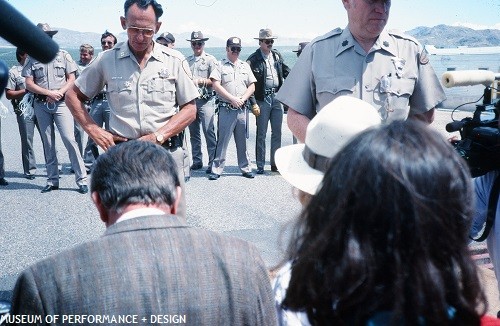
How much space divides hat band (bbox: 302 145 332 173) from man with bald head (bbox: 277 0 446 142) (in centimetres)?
106

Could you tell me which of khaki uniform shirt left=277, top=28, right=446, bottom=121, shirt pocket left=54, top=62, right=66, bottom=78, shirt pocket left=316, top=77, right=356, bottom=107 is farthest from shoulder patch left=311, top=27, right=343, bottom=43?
shirt pocket left=54, top=62, right=66, bottom=78

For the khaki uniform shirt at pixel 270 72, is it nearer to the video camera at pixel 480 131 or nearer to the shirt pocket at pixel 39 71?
the shirt pocket at pixel 39 71

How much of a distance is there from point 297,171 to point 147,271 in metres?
0.69

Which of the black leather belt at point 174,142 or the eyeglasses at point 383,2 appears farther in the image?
the black leather belt at point 174,142

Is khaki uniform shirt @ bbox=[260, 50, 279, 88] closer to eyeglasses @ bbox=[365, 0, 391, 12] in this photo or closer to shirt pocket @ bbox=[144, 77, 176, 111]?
shirt pocket @ bbox=[144, 77, 176, 111]

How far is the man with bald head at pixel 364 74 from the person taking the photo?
3016 millimetres

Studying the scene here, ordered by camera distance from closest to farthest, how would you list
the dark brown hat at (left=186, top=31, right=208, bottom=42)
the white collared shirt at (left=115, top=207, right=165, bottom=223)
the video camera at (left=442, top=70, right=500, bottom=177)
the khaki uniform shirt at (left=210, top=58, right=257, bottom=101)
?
the white collared shirt at (left=115, top=207, right=165, bottom=223)
the video camera at (left=442, top=70, right=500, bottom=177)
the khaki uniform shirt at (left=210, top=58, right=257, bottom=101)
the dark brown hat at (left=186, top=31, right=208, bottom=42)

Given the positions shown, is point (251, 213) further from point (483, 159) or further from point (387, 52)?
point (483, 159)

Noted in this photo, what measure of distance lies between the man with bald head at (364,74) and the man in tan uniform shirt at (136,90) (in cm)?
100

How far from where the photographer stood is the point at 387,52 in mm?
3072

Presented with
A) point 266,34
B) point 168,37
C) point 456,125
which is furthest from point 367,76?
point 168,37

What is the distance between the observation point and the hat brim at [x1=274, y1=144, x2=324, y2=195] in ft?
6.17

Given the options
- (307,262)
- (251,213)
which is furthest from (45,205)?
(307,262)

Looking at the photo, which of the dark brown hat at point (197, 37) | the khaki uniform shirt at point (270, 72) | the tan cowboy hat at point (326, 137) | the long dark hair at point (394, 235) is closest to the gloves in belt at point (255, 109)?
the khaki uniform shirt at point (270, 72)
